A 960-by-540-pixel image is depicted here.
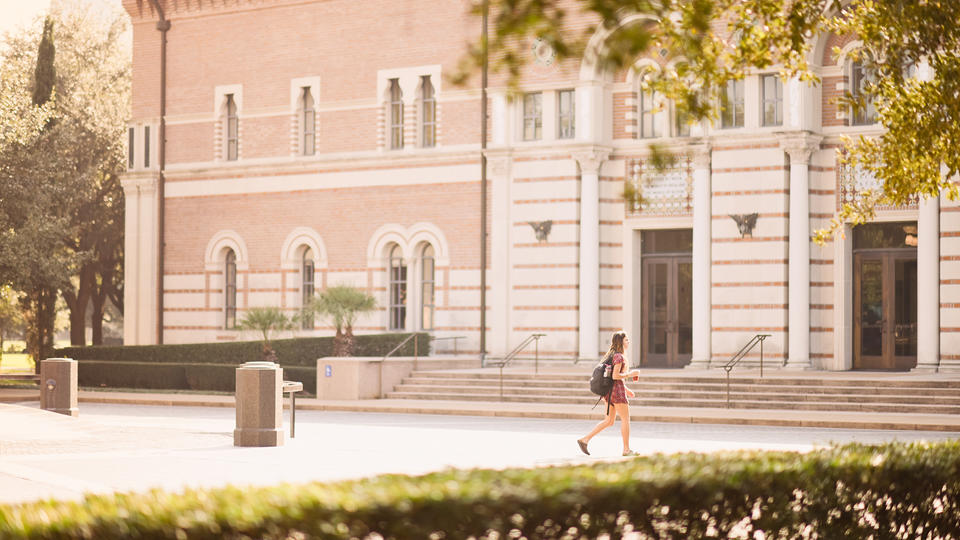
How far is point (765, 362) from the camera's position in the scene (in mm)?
32219

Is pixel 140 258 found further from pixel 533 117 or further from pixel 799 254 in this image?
pixel 799 254

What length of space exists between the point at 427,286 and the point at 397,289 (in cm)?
95

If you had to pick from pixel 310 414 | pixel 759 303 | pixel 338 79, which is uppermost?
pixel 338 79

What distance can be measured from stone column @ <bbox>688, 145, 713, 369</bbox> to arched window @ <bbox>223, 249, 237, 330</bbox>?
13.9 metres

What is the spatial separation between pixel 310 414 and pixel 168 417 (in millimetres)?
2755

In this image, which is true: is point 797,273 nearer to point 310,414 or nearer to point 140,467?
point 310,414

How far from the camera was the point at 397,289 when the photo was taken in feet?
124

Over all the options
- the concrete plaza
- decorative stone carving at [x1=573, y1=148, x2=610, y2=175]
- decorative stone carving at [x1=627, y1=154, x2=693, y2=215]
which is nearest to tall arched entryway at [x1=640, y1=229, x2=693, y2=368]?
decorative stone carving at [x1=627, y1=154, x2=693, y2=215]

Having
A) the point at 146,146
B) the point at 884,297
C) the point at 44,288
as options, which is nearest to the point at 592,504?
the point at 884,297

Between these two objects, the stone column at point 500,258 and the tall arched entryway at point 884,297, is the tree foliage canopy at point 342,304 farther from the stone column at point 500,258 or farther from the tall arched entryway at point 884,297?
the tall arched entryway at point 884,297

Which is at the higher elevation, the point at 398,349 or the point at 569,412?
the point at 398,349

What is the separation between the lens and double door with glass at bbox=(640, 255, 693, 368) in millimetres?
34344

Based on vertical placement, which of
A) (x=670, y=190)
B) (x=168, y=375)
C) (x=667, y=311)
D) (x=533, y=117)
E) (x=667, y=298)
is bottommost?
(x=168, y=375)

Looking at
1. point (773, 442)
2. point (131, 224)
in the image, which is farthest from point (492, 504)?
point (131, 224)
